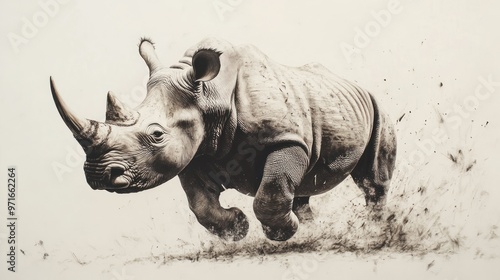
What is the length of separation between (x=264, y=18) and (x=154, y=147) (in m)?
0.80

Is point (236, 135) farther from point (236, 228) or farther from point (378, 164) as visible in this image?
point (378, 164)

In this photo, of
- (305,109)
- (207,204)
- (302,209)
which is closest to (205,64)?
(305,109)

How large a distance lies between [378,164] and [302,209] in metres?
0.29

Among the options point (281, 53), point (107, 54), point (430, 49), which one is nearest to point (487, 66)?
point (430, 49)

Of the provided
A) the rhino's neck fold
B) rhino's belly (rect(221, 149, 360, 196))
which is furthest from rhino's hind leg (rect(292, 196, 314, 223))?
the rhino's neck fold

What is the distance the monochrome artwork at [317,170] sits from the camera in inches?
102

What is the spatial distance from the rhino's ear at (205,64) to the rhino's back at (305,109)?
134mm

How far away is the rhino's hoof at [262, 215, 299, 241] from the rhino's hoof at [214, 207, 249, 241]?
8 centimetres

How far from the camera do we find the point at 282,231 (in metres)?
2.37

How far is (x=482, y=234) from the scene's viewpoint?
2762 mm

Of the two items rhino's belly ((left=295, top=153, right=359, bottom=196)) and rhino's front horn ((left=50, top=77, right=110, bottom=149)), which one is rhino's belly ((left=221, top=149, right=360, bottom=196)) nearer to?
rhino's belly ((left=295, top=153, right=359, bottom=196))

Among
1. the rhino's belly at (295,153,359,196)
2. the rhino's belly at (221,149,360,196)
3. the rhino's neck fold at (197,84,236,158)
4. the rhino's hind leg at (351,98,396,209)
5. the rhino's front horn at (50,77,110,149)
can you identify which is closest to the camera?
the rhino's front horn at (50,77,110,149)

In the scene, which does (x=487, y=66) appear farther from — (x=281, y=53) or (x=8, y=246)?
(x=8, y=246)

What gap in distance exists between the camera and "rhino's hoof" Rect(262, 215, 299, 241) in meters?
2.35
